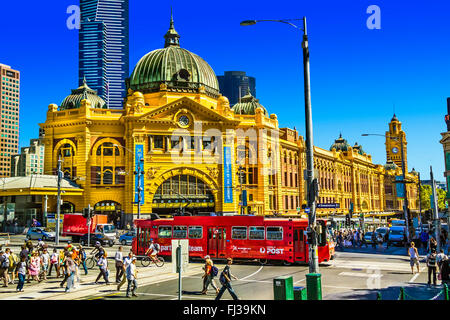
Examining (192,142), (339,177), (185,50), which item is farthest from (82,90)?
(339,177)

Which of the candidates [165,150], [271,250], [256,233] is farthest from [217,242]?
[165,150]

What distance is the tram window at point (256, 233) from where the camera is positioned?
2928 centimetres

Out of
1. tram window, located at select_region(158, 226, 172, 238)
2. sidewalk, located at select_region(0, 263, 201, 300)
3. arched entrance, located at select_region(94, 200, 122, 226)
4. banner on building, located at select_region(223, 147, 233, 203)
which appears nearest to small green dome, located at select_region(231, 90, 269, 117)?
banner on building, located at select_region(223, 147, 233, 203)

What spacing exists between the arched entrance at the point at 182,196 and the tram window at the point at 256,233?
28.4m

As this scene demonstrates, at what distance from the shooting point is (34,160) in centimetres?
18975

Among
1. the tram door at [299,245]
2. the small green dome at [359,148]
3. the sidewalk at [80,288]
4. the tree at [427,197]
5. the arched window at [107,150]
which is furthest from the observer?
the tree at [427,197]

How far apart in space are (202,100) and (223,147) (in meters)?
8.68

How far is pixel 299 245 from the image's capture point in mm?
28406

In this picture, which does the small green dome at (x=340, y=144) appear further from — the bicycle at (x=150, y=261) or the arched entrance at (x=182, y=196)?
the bicycle at (x=150, y=261)

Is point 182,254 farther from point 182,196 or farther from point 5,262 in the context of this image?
point 182,196

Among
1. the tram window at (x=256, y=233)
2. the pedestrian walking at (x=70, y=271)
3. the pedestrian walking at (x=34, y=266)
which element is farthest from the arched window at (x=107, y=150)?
the pedestrian walking at (x=70, y=271)

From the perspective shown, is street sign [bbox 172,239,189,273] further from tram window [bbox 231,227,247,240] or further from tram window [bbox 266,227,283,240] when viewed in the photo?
tram window [bbox 231,227,247,240]

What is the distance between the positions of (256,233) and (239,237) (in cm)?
121

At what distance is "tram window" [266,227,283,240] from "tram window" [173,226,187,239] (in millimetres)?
5900
